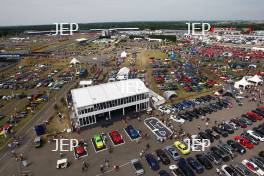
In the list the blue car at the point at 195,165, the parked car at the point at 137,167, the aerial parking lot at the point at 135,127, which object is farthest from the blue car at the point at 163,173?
the blue car at the point at 195,165

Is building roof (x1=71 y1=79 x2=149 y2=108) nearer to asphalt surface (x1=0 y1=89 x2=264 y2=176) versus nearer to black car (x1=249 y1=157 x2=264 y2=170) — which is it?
asphalt surface (x1=0 y1=89 x2=264 y2=176)

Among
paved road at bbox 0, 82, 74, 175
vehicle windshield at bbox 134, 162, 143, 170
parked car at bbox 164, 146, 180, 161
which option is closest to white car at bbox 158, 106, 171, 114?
parked car at bbox 164, 146, 180, 161

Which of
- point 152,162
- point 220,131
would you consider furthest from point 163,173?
point 220,131

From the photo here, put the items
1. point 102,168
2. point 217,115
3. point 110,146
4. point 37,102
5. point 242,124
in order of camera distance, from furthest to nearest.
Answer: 1. point 37,102
2. point 217,115
3. point 242,124
4. point 110,146
5. point 102,168

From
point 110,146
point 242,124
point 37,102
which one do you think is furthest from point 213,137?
point 37,102

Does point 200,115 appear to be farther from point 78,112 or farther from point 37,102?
point 37,102

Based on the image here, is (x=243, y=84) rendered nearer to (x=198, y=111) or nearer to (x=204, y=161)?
(x=198, y=111)
